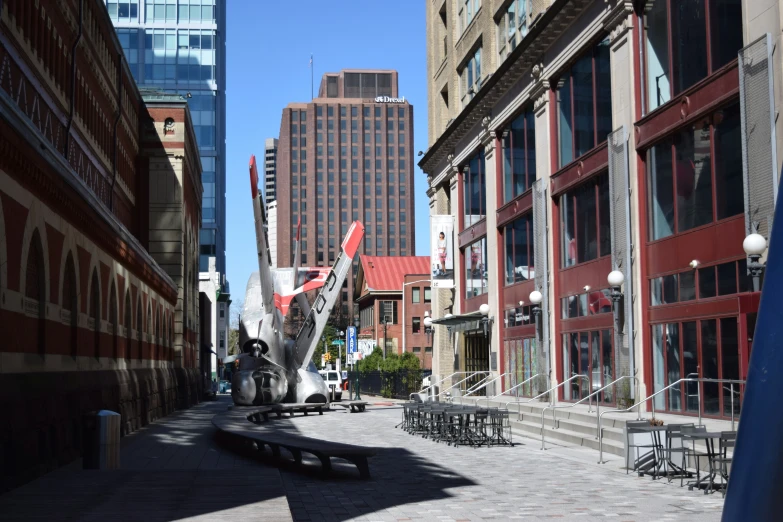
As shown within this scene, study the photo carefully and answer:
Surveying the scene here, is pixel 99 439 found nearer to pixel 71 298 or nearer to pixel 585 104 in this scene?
pixel 71 298

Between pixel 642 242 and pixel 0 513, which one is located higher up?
pixel 642 242

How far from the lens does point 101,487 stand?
37.8 feet

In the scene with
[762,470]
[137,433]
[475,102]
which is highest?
[475,102]

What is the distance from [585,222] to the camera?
28.3m

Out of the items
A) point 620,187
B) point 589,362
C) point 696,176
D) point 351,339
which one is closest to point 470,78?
point 351,339

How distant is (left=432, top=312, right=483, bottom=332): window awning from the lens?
3994 cm

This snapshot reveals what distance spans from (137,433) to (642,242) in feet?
43.3

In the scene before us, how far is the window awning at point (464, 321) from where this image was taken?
3994cm

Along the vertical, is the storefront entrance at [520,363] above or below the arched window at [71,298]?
below

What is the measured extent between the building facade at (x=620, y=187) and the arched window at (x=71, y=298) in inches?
468

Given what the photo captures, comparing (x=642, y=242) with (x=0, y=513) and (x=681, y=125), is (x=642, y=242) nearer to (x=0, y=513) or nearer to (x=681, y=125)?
(x=681, y=125)

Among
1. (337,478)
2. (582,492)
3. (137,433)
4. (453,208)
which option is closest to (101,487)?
(337,478)

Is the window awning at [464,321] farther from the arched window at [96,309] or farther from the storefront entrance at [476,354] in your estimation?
the arched window at [96,309]

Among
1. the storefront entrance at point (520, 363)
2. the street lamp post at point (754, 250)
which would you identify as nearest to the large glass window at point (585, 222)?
the storefront entrance at point (520, 363)
